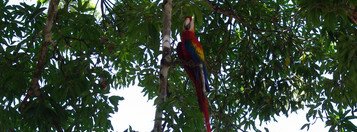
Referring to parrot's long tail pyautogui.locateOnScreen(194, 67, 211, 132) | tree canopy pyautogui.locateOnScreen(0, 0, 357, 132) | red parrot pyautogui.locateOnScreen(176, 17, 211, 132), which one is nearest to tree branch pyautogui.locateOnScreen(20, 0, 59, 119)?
tree canopy pyautogui.locateOnScreen(0, 0, 357, 132)

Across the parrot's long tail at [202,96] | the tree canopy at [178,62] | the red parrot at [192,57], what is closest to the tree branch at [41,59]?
the tree canopy at [178,62]

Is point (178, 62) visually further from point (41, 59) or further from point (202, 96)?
point (41, 59)

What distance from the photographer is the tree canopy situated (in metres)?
4.16

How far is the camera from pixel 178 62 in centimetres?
325

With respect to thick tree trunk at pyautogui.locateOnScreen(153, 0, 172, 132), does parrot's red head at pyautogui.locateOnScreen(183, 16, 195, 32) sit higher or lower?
higher

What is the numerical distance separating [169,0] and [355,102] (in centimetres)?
261

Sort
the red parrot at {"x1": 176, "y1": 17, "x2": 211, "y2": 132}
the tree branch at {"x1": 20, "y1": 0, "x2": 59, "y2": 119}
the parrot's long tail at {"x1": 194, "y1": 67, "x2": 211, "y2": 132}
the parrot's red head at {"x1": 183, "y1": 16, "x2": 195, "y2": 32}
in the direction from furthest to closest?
1. the parrot's red head at {"x1": 183, "y1": 16, "x2": 195, "y2": 32}
2. the tree branch at {"x1": 20, "y1": 0, "x2": 59, "y2": 119}
3. the red parrot at {"x1": 176, "y1": 17, "x2": 211, "y2": 132}
4. the parrot's long tail at {"x1": 194, "y1": 67, "x2": 211, "y2": 132}

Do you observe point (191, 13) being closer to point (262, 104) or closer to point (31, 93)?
point (31, 93)

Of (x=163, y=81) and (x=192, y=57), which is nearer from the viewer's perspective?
(x=163, y=81)

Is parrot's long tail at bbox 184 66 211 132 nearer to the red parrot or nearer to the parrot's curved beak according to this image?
the red parrot

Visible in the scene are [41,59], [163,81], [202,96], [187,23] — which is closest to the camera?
[163,81]

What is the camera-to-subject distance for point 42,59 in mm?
4059

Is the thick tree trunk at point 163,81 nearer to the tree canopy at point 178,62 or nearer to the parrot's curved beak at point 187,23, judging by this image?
the tree canopy at point 178,62

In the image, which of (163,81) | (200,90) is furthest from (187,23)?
(163,81)
